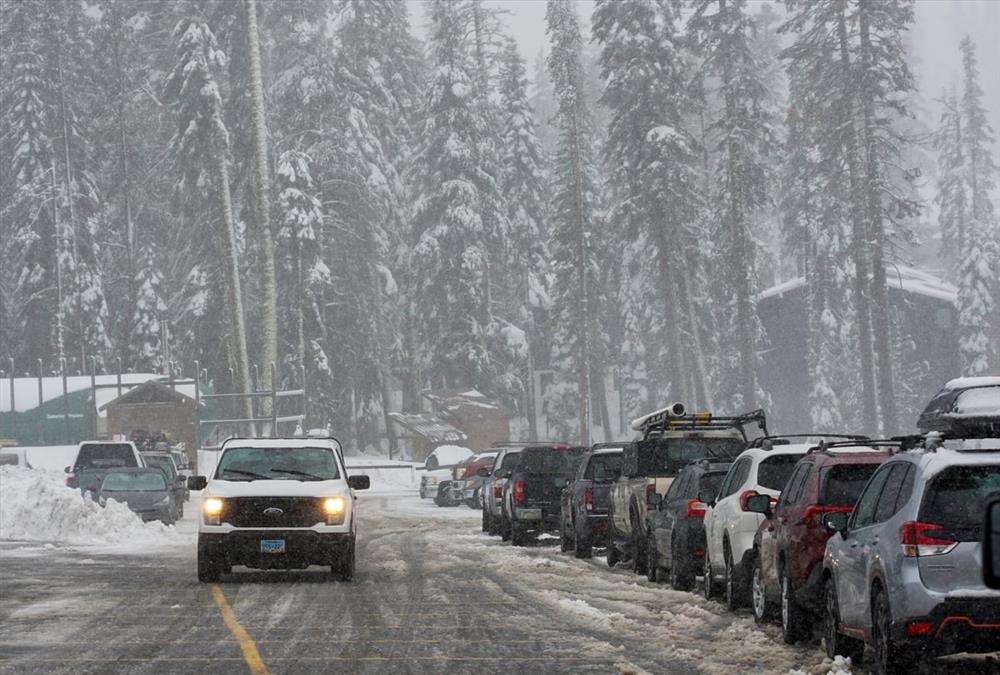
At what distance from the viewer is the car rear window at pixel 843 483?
14117mm

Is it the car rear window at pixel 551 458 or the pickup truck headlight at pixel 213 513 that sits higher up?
the car rear window at pixel 551 458

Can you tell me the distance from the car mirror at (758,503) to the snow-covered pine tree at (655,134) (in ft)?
182

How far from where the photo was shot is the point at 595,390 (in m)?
101

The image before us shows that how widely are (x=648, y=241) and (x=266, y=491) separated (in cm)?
5258

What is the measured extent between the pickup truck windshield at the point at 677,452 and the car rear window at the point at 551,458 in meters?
8.35

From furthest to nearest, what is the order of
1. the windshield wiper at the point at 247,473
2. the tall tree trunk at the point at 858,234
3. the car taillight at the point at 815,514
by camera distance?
the tall tree trunk at the point at 858,234 < the windshield wiper at the point at 247,473 < the car taillight at the point at 815,514

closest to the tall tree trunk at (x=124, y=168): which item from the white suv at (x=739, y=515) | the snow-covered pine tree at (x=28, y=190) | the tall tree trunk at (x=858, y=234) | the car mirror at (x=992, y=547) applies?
the snow-covered pine tree at (x=28, y=190)

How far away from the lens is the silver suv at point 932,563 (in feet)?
34.0

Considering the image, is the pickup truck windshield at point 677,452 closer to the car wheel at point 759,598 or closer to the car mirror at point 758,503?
the car wheel at point 759,598

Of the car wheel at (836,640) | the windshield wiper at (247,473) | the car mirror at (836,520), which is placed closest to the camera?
the car mirror at (836,520)

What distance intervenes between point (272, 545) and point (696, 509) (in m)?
5.52

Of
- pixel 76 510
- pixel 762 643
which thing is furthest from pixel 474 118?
pixel 762 643

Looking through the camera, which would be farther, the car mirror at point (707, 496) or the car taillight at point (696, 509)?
the car taillight at point (696, 509)

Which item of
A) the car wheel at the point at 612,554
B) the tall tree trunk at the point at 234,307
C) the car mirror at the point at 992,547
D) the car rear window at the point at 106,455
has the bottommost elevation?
the car wheel at the point at 612,554
